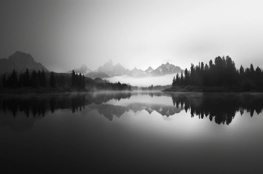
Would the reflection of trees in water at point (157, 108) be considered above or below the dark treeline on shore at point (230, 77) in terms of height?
below

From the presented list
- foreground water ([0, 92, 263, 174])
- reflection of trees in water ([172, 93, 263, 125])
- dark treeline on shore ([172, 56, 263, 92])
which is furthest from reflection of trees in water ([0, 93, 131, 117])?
dark treeline on shore ([172, 56, 263, 92])

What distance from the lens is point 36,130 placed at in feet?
52.0

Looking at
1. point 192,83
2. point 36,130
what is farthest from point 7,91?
point 192,83

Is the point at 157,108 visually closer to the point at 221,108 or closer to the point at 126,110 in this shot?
the point at 126,110

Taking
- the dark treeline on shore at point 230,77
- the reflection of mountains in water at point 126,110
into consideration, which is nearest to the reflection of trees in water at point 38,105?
the reflection of mountains in water at point 126,110

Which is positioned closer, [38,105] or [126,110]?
[126,110]

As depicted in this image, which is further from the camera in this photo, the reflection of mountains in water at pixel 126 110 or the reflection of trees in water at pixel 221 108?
the reflection of mountains in water at pixel 126 110

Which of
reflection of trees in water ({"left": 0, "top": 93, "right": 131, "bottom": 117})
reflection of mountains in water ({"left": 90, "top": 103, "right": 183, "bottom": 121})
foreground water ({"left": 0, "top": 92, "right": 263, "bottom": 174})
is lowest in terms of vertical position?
reflection of mountains in water ({"left": 90, "top": 103, "right": 183, "bottom": 121})

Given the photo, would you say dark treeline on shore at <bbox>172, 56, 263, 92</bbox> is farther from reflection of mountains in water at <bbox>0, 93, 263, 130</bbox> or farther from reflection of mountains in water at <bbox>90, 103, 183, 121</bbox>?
reflection of mountains in water at <bbox>90, 103, 183, 121</bbox>

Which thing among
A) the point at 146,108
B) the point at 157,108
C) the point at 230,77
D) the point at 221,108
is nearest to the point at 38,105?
the point at 146,108

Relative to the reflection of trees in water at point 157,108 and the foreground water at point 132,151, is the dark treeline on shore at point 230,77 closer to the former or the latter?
the reflection of trees in water at point 157,108

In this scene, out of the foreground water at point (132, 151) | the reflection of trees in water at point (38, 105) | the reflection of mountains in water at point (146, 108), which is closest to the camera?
the foreground water at point (132, 151)

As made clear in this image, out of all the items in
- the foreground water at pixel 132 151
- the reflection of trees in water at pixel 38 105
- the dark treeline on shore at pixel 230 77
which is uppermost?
the dark treeline on shore at pixel 230 77

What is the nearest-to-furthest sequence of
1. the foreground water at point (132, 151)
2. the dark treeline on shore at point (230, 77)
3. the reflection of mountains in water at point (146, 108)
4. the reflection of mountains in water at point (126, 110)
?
the foreground water at point (132, 151)
the reflection of mountains in water at point (146, 108)
the reflection of mountains in water at point (126, 110)
the dark treeline on shore at point (230, 77)
